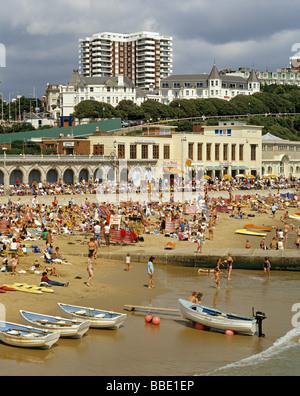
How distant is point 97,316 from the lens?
16188 mm

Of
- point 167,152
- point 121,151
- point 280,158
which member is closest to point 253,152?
point 280,158

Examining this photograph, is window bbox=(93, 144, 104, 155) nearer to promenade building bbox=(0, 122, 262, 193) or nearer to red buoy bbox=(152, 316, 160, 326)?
promenade building bbox=(0, 122, 262, 193)

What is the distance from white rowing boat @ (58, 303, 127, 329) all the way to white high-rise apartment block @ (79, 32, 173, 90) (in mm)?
161921

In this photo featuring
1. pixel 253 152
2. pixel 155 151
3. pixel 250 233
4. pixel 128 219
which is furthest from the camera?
pixel 253 152

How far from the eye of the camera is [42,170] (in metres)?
51.4

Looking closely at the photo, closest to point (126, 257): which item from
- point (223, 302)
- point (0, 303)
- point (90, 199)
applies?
point (223, 302)

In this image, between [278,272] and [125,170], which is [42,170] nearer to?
[125,170]

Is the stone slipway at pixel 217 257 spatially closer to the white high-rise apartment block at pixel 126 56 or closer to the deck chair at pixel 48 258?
the deck chair at pixel 48 258

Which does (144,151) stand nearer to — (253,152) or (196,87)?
(253,152)

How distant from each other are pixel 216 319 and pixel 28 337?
5414 mm

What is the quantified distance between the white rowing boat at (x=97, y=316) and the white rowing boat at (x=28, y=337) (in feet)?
5.83

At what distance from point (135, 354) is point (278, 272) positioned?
13405mm

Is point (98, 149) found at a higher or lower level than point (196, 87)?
lower

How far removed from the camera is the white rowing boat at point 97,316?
1608cm
